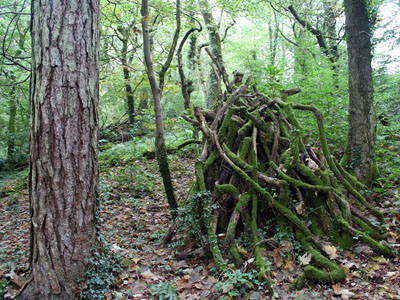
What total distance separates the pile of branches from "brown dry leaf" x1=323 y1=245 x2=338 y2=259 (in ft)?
0.18

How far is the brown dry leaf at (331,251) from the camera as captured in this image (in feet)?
10.5

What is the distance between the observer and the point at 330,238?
11.7ft

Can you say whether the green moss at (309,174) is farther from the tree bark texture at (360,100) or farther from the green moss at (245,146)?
the tree bark texture at (360,100)

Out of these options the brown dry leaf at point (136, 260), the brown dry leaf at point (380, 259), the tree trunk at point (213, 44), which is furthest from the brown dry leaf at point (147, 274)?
the tree trunk at point (213, 44)

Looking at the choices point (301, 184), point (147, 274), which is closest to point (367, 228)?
point (301, 184)

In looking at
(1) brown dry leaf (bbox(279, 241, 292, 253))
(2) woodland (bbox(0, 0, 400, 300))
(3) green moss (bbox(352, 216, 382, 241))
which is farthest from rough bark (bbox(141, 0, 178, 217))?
(3) green moss (bbox(352, 216, 382, 241))

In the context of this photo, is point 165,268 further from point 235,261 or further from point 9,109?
point 9,109

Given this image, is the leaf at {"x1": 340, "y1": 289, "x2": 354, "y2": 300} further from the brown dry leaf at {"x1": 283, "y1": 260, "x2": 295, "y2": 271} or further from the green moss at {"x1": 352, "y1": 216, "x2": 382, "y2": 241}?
the green moss at {"x1": 352, "y1": 216, "x2": 382, "y2": 241}

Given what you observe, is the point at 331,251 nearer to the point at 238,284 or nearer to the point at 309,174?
the point at 309,174

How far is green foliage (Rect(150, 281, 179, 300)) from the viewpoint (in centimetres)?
283

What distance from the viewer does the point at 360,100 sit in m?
5.12

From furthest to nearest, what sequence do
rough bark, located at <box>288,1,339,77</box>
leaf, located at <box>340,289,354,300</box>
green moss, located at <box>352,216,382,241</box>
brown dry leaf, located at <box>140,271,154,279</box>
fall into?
rough bark, located at <box>288,1,339,77</box>, green moss, located at <box>352,216,382,241</box>, brown dry leaf, located at <box>140,271,154,279</box>, leaf, located at <box>340,289,354,300</box>

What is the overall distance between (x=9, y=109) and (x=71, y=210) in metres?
11.0

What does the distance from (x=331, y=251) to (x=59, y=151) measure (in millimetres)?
3162
